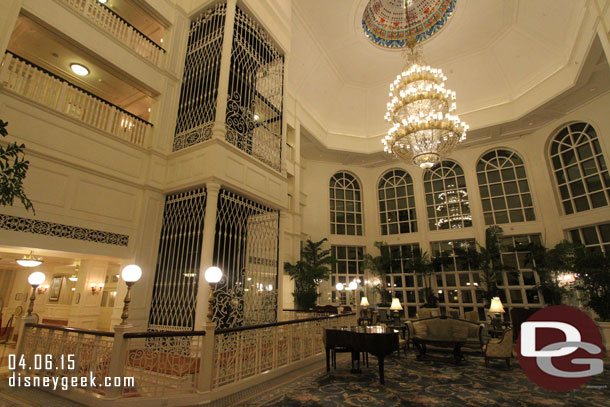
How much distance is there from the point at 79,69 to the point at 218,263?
511 cm

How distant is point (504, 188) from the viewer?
12.5 metres

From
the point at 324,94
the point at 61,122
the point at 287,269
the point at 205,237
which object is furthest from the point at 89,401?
the point at 324,94

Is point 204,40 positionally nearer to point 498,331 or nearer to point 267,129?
point 267,129

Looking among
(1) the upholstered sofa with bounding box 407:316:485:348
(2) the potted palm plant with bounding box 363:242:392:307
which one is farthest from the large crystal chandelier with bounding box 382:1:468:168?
(2) the potted palm plant with bounding box 363:242:392:307

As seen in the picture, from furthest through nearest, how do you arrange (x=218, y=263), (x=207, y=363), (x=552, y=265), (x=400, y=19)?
(x=400, y=19) < (x=552, y=265) < (x=218, y=263) < (x=207, y=363)

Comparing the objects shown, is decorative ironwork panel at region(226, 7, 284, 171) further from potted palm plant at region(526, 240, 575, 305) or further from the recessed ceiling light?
potted palm plant at region(526, 240, 575, 305)

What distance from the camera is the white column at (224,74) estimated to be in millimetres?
5703

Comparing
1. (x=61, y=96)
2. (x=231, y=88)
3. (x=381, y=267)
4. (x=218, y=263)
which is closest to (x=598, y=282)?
(x=381, y=267)

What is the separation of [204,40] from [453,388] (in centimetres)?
805

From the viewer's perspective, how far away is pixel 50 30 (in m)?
4.99

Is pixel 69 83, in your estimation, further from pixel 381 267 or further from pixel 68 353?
pixel 381 267

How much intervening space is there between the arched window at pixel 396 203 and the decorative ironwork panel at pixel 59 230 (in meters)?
11.5

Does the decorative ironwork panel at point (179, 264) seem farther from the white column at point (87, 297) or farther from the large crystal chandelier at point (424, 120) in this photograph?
the large crystal chandelier at point (424, 120)

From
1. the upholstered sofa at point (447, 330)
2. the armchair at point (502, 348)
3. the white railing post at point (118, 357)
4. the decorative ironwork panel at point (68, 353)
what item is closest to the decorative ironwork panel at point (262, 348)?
the white railing post at point (118, 357)
